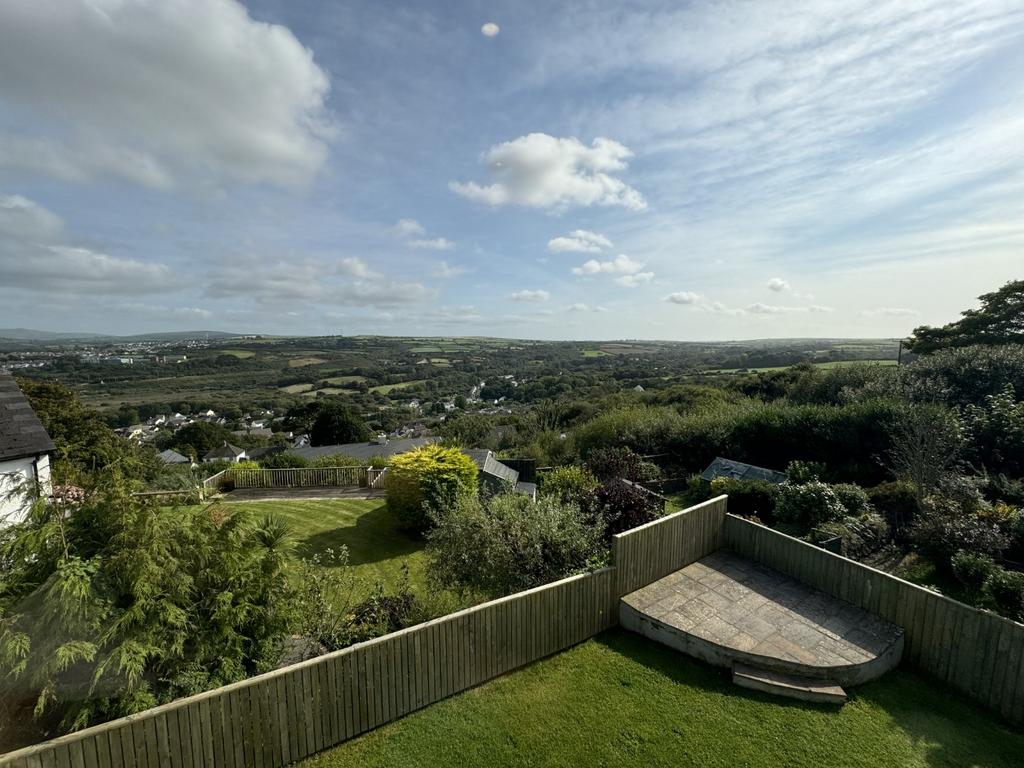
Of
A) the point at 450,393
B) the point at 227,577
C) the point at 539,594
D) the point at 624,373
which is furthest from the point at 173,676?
the point at 450,393

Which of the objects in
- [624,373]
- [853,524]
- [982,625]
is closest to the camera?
[982,625]

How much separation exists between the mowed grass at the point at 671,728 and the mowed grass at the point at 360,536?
3426 mm

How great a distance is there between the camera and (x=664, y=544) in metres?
8.05

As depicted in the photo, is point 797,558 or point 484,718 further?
point 797,558

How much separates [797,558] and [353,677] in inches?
296

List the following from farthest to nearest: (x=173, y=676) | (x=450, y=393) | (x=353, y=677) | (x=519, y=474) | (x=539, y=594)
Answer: (x=450, y=393)
(x=519, y=474)
(x=539, y=594)
(x=353, y=677)
(x=173, y=676)

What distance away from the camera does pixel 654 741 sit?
16.7 feet

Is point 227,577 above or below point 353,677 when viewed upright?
above

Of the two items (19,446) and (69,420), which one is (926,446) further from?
(69,420)

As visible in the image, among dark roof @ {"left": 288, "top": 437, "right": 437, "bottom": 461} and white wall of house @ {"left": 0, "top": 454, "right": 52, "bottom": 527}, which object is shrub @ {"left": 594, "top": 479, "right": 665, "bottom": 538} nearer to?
white wall of house @ {"left": 0, "top": 454, "right": 52, "bottom": 527}

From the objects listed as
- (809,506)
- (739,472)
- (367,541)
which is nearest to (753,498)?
(809,506)

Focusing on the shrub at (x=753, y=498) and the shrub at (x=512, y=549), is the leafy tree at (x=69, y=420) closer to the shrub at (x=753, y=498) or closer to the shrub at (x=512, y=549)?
the shrub at (x=512, y=549)

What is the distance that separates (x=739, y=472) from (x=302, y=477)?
629 inches

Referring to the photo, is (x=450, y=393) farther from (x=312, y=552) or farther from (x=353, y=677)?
(x=353, y=677)
